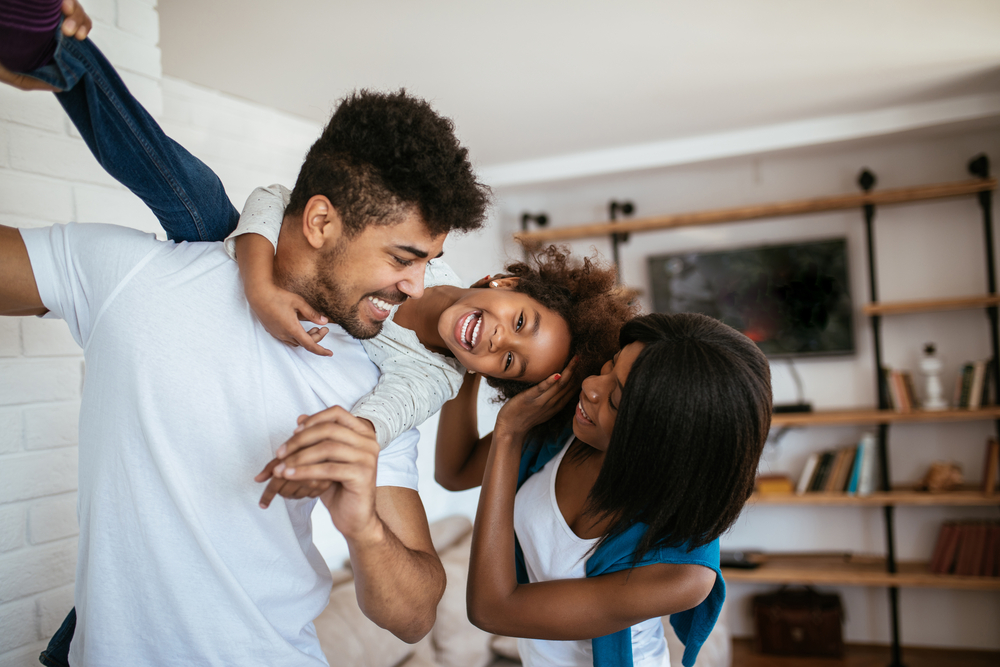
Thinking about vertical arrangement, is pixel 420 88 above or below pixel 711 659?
above

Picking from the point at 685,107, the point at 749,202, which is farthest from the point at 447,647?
the point at 749,202

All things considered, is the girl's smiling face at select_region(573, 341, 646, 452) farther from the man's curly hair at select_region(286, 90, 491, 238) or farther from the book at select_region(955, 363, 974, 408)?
the book at select_region(955, 363, 974, 408)

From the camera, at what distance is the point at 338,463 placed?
780 mm

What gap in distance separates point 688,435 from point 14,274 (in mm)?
1049

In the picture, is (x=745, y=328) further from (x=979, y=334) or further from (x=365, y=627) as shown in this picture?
(x=365, y=627)

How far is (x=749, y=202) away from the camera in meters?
4.57

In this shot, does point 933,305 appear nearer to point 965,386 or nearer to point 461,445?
point 965,386

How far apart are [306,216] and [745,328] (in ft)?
13.0

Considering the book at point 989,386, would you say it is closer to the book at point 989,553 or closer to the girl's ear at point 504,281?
the book at point 989,553

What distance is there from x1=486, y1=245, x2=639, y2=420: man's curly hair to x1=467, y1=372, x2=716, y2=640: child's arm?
27 centimetres

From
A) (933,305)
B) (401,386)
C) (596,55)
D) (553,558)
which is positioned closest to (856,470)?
(933,305)

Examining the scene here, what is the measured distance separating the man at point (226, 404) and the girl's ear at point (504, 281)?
0.45 meters

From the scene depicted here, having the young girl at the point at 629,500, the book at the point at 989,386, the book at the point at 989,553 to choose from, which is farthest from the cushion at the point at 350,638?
the book at the point at 989,386

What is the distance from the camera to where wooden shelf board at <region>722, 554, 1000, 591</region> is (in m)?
3.76
